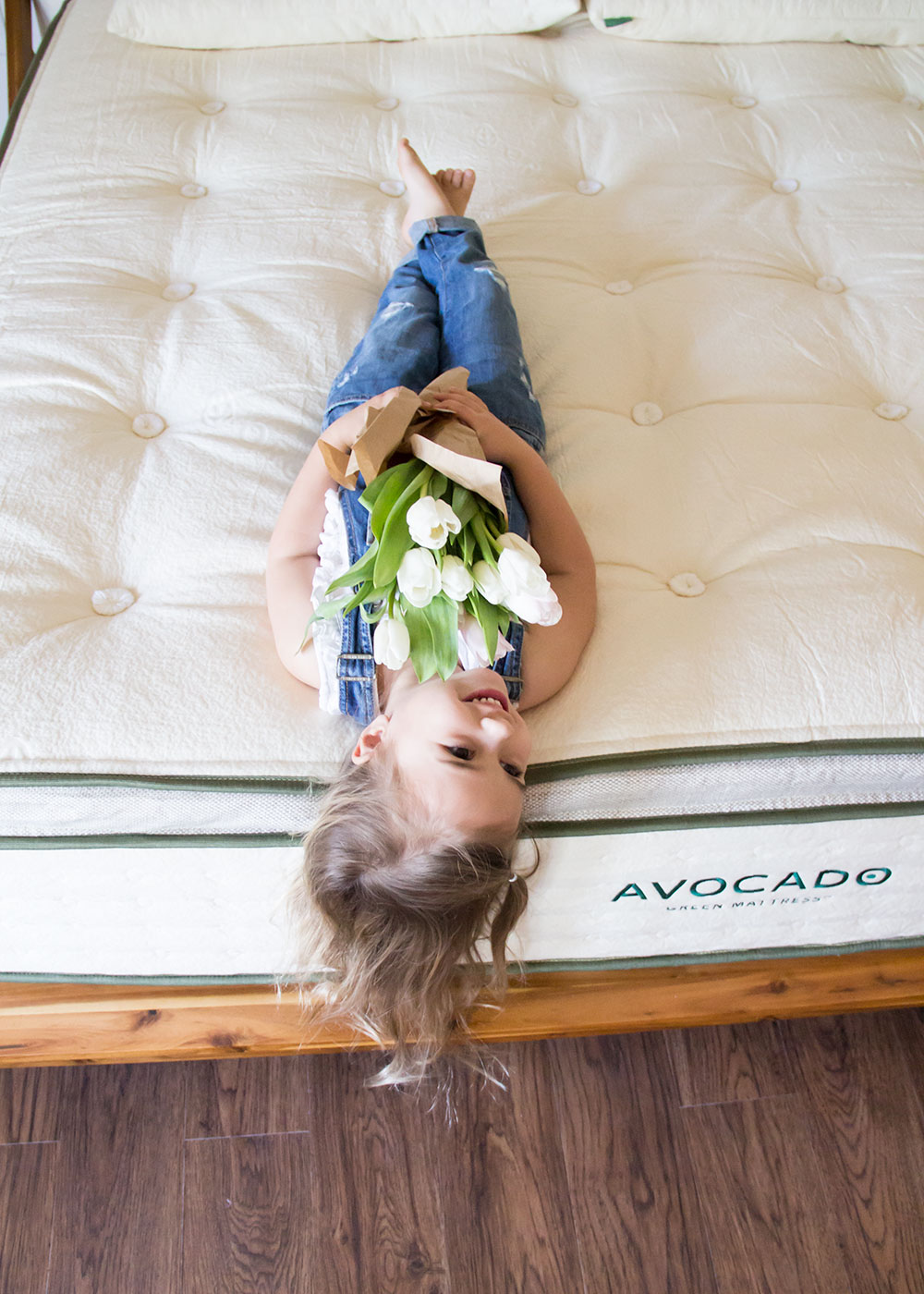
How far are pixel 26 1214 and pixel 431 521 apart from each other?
860 mm

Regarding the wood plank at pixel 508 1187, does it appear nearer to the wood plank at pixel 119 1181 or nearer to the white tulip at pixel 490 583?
the wood plank at pixel 119 1181

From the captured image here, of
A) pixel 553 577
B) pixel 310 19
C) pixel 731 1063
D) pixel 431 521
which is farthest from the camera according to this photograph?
pixel 310 19

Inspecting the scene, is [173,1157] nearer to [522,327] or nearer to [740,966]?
[740,966]

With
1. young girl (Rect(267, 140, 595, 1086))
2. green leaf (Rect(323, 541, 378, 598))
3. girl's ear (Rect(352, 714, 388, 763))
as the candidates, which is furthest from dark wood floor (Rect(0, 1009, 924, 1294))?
green leaf (Rect(323, 541, 378, 598))

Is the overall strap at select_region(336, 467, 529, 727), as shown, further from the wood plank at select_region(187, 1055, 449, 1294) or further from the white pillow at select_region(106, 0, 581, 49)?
the white pillow at select_region(106, 0, 581, 49)

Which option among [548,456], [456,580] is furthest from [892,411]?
[456,580]

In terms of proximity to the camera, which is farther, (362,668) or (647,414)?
(647,414)

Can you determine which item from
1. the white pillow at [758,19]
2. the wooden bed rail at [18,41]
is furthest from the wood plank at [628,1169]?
the wooden bed rail at [18,41]

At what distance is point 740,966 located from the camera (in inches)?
38.0

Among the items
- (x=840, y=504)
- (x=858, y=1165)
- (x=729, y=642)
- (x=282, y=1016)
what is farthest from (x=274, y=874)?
(x=858, y=1165)

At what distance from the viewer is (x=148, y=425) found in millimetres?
933

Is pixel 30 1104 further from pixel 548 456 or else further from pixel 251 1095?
pixel 548 456

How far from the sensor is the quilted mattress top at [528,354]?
75 centimetres

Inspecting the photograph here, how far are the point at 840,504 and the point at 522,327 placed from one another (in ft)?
1.34
